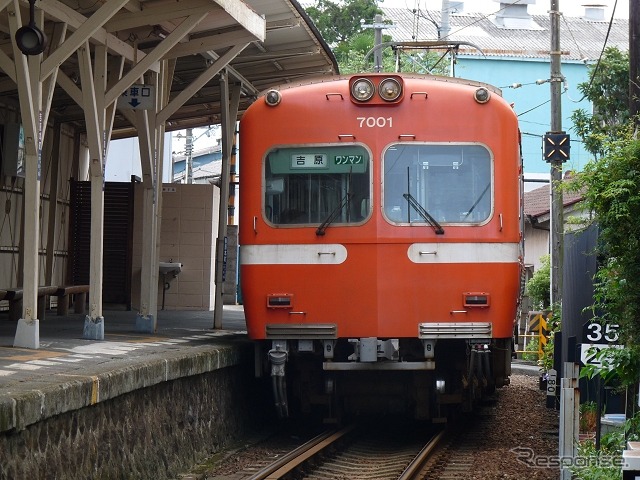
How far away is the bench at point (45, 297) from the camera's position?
1348 cm

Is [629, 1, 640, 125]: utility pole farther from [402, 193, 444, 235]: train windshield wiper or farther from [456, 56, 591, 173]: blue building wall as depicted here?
[456, 56, 591, 173]: blue building wall

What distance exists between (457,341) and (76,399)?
4416 mm

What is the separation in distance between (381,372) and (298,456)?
4.89 feet

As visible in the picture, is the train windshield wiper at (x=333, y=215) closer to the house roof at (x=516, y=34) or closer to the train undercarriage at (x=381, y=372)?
the train undercarriage at (x=381, y=372)

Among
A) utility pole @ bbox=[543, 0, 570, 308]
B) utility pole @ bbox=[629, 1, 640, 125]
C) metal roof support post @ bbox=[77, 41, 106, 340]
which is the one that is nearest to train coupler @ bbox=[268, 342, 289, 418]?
metal roof support post @ bbox=[77, 41, 106, 340]

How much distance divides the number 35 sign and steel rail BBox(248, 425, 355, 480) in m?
2.34

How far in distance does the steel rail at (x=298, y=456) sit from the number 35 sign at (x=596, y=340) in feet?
7.66

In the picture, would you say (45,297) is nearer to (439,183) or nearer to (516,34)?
(439,183)

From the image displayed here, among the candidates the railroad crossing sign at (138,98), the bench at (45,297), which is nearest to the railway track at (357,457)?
the railroad crossing sign at (138,98)

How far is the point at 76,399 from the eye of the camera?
261 inches

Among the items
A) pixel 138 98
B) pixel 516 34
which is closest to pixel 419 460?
pixel 138 98

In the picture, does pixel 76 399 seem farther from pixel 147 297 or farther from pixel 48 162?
pixel 48 162

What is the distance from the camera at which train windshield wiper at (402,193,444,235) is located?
9828 mm

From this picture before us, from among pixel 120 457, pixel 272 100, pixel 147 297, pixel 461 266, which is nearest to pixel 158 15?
pixel 272 100
